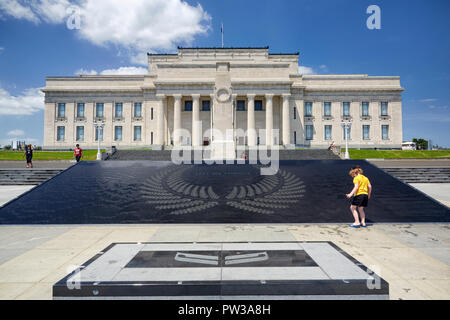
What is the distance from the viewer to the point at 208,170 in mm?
14398

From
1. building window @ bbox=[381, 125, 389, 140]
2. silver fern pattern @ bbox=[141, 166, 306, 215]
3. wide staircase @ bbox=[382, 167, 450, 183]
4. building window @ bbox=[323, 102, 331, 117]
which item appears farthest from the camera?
building window @ bbox=[381, 125, 389, 140]

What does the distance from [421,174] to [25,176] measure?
109ft

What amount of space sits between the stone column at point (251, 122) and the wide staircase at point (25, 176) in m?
34.1

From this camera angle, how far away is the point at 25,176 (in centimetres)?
2081

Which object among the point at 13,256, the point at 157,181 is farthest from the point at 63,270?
the point at 157,181

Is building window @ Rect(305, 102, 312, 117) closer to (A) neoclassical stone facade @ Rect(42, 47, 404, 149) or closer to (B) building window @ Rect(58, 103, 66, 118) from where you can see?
(A) neoclassical stone facade @ Rect(42, 47, 404, 149)

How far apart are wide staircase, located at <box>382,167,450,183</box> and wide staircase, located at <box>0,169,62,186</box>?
28.3 m

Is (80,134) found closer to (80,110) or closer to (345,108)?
(80,110)

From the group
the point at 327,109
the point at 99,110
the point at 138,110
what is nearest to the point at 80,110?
the point at 99,110

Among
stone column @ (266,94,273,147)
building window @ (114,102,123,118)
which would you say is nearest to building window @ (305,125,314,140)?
stone column @ (266,94,273,147)

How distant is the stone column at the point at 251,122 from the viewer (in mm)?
49062

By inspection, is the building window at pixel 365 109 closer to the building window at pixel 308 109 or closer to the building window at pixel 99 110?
the building window at pixel 308 109

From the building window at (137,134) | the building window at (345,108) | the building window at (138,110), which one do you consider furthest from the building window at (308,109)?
the building window at (137,134)

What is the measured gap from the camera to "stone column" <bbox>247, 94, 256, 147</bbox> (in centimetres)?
4906
